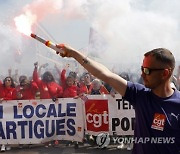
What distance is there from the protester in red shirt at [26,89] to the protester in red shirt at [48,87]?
13 centimetres

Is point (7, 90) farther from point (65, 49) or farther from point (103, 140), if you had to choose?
point (65, 49)

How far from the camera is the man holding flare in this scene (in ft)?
7.98

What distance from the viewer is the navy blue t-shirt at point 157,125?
2.43 meters

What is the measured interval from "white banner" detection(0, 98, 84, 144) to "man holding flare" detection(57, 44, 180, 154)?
5199mm

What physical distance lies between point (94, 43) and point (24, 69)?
7.31ft

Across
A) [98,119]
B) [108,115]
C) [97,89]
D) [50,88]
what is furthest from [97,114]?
[50,88]

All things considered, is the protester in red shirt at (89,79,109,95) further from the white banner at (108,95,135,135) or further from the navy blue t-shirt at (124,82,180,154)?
the navy blue t-shirt at (124,82,180,154)

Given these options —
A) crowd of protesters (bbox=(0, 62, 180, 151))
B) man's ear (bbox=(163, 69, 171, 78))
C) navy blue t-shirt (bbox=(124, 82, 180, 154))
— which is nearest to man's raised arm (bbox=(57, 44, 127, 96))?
navy blue t-shirt (bbox=(124, 82, 180, 154))

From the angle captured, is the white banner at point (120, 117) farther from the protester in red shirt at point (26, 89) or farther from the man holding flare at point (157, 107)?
the man holding flare at point (157, 107)

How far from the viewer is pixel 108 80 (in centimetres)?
266

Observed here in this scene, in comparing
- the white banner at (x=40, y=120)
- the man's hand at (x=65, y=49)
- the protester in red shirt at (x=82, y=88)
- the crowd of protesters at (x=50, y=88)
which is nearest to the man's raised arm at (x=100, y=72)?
the man's hand at (x=65, y=49)

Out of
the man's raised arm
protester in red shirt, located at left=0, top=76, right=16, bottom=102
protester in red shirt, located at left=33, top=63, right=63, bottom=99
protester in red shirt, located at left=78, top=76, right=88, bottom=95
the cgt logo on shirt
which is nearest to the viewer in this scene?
the cgt logo on shirt

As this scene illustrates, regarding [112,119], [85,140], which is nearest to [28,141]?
[85,140]

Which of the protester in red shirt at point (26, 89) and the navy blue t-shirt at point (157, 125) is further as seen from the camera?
the protester in red shirt at point (26, 89)
